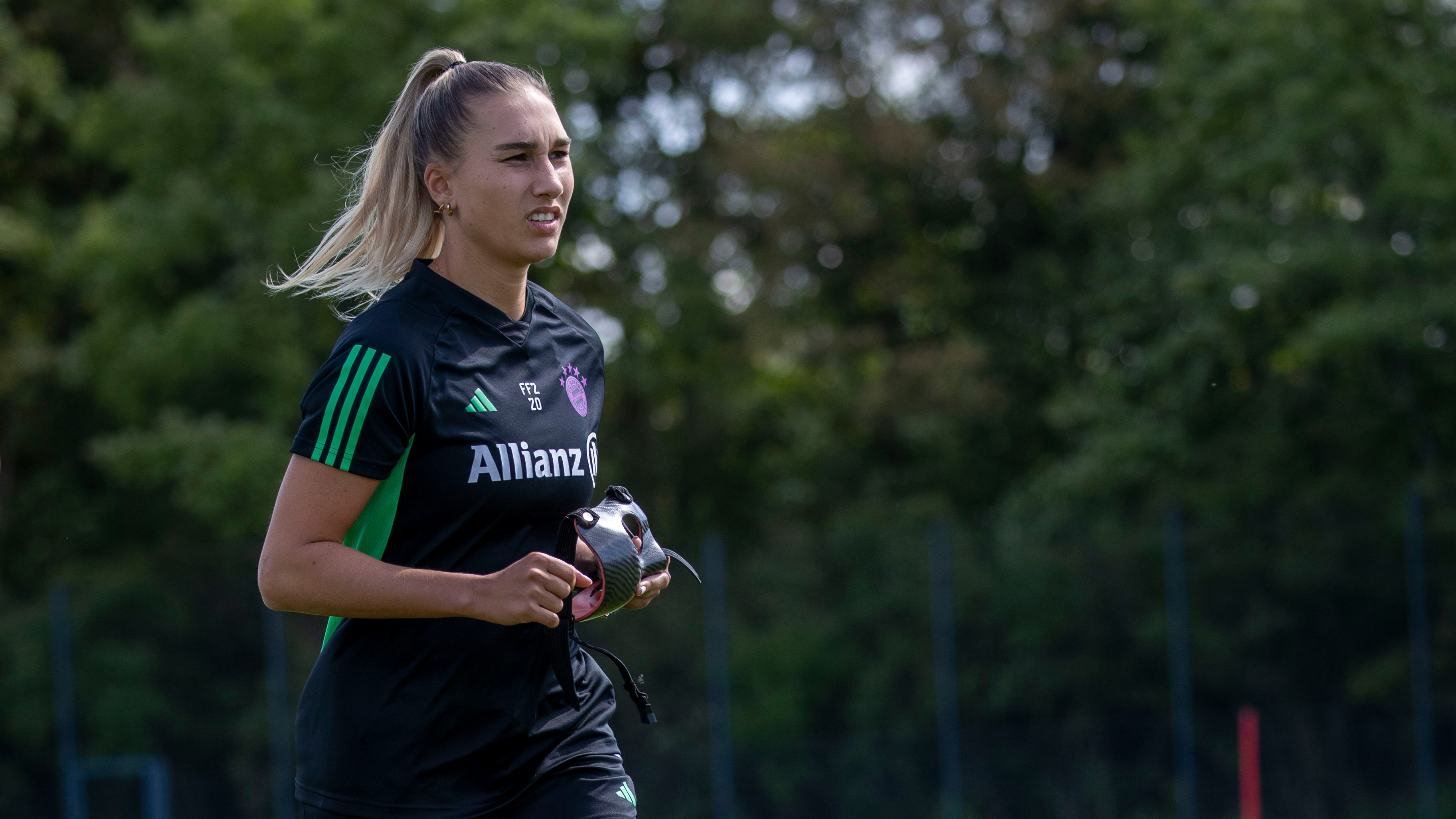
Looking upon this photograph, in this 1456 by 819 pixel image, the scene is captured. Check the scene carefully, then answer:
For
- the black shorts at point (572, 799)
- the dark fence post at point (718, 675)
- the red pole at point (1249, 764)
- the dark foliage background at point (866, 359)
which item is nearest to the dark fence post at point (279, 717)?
the dark foliage background at point (866, 359)

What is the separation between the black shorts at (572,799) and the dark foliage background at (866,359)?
6.12 m

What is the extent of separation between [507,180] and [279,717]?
32.3ft

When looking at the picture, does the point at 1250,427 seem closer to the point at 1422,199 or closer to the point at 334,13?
the point at 1422,199

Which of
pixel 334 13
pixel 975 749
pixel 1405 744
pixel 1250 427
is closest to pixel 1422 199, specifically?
pixel 1250 427

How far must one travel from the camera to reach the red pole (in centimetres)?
1098

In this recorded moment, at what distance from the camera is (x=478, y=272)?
8.97 ft

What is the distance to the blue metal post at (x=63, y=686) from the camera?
1173cm

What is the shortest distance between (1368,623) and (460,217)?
34.1 feet

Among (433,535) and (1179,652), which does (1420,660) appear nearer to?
(1179,652)

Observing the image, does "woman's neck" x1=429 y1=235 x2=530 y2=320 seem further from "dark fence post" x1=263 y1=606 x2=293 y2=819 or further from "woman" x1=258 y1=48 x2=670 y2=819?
"dark fence post" x1=263 y1=606 x2=293 y2=819

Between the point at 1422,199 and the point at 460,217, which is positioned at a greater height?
the point at 1422,199

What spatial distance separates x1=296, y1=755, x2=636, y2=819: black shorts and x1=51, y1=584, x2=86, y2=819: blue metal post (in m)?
10.1

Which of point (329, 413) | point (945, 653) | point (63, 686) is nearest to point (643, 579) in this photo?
point (329, 413)

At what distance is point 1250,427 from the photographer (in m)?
14.6
